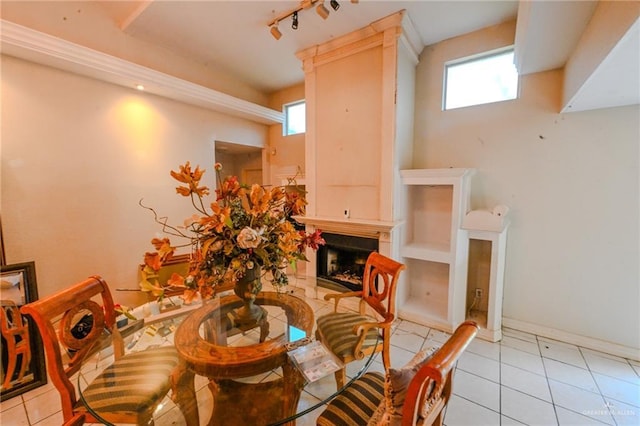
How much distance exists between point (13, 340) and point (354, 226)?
2.83m

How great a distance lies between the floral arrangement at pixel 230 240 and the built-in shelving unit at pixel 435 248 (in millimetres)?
1649

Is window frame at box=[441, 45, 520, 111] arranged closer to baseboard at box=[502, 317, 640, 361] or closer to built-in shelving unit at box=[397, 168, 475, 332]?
built-in shelving unit at box=[397, 168, 475, 332]

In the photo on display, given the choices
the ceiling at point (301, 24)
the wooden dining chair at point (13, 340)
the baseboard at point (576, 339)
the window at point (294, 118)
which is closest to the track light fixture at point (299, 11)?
the ceiling at point (301, 24)

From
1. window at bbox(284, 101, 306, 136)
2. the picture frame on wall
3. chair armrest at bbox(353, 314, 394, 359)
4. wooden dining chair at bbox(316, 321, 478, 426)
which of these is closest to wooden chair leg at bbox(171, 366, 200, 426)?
wooden dining chair at bbox(316, 321, 478, 426)

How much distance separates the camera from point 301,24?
2.62m

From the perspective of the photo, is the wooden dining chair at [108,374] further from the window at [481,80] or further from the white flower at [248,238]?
the window at [481,80]

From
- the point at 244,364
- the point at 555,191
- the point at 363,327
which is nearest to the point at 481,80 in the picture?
the point at 555,191

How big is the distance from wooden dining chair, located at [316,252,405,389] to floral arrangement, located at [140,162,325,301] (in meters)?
0.44

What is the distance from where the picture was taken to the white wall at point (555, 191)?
2.19 m

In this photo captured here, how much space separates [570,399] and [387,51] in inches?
123

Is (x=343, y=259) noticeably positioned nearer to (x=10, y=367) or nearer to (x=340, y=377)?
(x=340, y=377)

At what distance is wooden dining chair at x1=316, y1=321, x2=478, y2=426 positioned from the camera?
0.75 m

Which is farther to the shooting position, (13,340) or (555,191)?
(555,191)

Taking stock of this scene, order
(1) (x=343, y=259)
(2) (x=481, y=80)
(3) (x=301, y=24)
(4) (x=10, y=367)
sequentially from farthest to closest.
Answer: (1) (x=343, y=259)
(2) (x=481, y=80)
(3) (x=301, y=24)
(4) (x=10, y=367)
